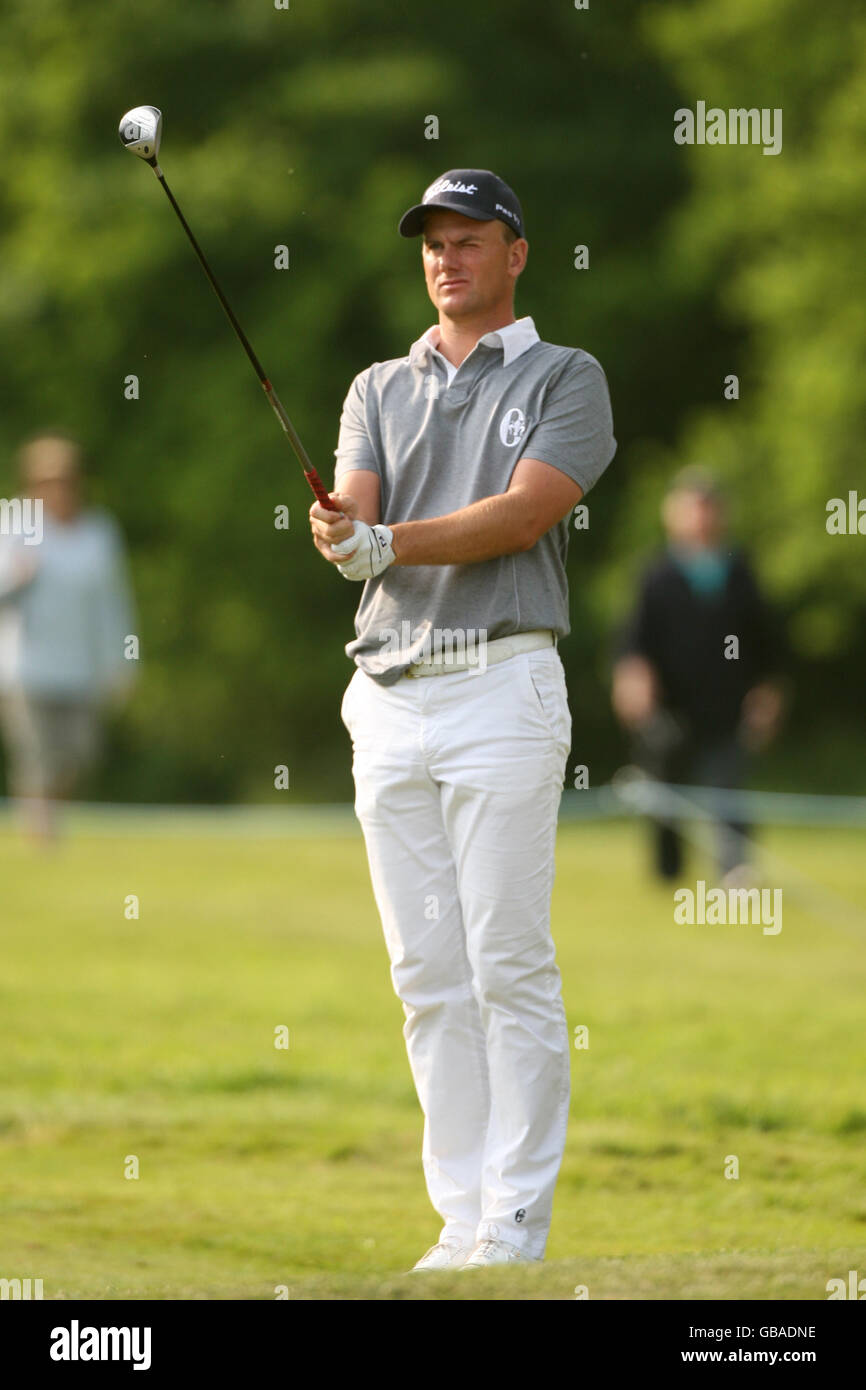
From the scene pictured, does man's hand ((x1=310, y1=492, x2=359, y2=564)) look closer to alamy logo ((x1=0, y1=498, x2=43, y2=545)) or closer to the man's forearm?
Answer: the man's forearm

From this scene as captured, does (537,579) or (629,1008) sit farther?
(629,1008)

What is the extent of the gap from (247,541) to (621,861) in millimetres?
13952

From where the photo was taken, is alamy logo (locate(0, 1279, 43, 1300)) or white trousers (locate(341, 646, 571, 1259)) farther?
white trousers (locate(341, 646, 571, 1259))

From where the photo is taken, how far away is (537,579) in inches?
178

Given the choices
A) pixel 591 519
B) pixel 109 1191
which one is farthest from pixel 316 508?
pixel 591 519

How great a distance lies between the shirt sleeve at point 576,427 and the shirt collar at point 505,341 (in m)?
0.12

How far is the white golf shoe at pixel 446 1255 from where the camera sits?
445 cm

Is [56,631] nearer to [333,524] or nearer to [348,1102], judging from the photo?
[348,1102]

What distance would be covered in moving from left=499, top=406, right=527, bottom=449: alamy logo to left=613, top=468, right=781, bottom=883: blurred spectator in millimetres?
7204

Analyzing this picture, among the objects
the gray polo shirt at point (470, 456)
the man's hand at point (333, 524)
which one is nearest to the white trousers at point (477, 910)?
the gray polo shirt at point (470, 456)

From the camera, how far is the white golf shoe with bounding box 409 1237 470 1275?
4.45 m

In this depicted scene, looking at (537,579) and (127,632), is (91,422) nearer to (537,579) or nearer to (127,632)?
(127,632)

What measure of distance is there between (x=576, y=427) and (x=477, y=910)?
1027 mm

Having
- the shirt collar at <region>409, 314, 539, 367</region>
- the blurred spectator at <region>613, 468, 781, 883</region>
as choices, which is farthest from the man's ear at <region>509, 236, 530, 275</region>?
the blurred spectator at <region>613, 468, 781, 883</region>
